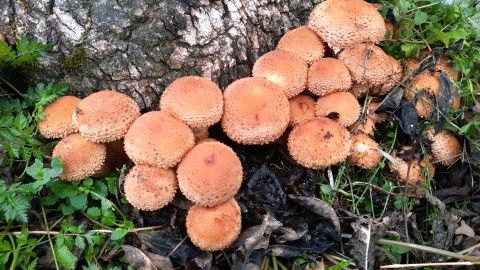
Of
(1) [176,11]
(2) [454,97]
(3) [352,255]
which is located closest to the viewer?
(3) [352,255]

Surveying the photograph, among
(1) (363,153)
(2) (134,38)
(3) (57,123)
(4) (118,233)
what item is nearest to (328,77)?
(1) (363,153)

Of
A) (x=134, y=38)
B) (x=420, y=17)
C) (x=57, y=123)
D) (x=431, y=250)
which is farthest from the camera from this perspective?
(x=420, y=17)

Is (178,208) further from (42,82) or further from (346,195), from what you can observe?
(42,82)

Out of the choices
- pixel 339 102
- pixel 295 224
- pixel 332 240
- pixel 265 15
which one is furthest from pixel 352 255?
pixel 265 15

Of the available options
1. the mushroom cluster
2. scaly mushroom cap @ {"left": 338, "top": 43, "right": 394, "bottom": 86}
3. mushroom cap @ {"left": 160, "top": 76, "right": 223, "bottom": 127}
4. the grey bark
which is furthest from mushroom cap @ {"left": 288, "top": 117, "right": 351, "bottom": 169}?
the grey bark

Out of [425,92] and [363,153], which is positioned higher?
[425,92]

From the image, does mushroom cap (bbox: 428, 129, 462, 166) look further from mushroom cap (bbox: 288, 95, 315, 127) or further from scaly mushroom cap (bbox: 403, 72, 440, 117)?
mushroom cap (bbox: 288, 95, 315, 127)

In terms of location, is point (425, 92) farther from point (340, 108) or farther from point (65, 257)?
point (65, 257)
